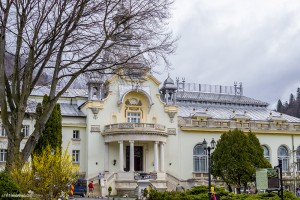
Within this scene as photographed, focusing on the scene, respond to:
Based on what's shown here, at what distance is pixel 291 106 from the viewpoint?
124375mm

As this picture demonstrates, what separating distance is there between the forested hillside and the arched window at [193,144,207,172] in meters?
63.7

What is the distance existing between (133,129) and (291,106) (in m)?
82.8

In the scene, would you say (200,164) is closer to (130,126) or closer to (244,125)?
(244,125)

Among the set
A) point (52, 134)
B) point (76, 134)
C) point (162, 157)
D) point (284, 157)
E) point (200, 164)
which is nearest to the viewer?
point (52, 134)

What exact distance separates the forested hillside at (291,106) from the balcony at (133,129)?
2805 inches

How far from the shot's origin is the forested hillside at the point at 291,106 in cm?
11754

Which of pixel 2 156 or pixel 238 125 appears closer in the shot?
pixel 2 156

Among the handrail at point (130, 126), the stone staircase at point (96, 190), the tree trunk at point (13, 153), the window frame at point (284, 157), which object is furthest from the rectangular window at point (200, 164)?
the tree trunk at point (13, 153)

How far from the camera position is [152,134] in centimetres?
5069

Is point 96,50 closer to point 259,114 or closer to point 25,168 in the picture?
point 25,168

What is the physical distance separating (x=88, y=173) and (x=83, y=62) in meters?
31.8

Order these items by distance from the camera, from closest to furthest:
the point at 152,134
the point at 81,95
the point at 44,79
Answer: the point at 44,79 < the point at 152,134 < the point at 81,95

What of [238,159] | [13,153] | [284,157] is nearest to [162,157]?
[238,159]

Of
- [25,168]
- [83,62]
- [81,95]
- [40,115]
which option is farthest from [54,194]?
[81,95]
